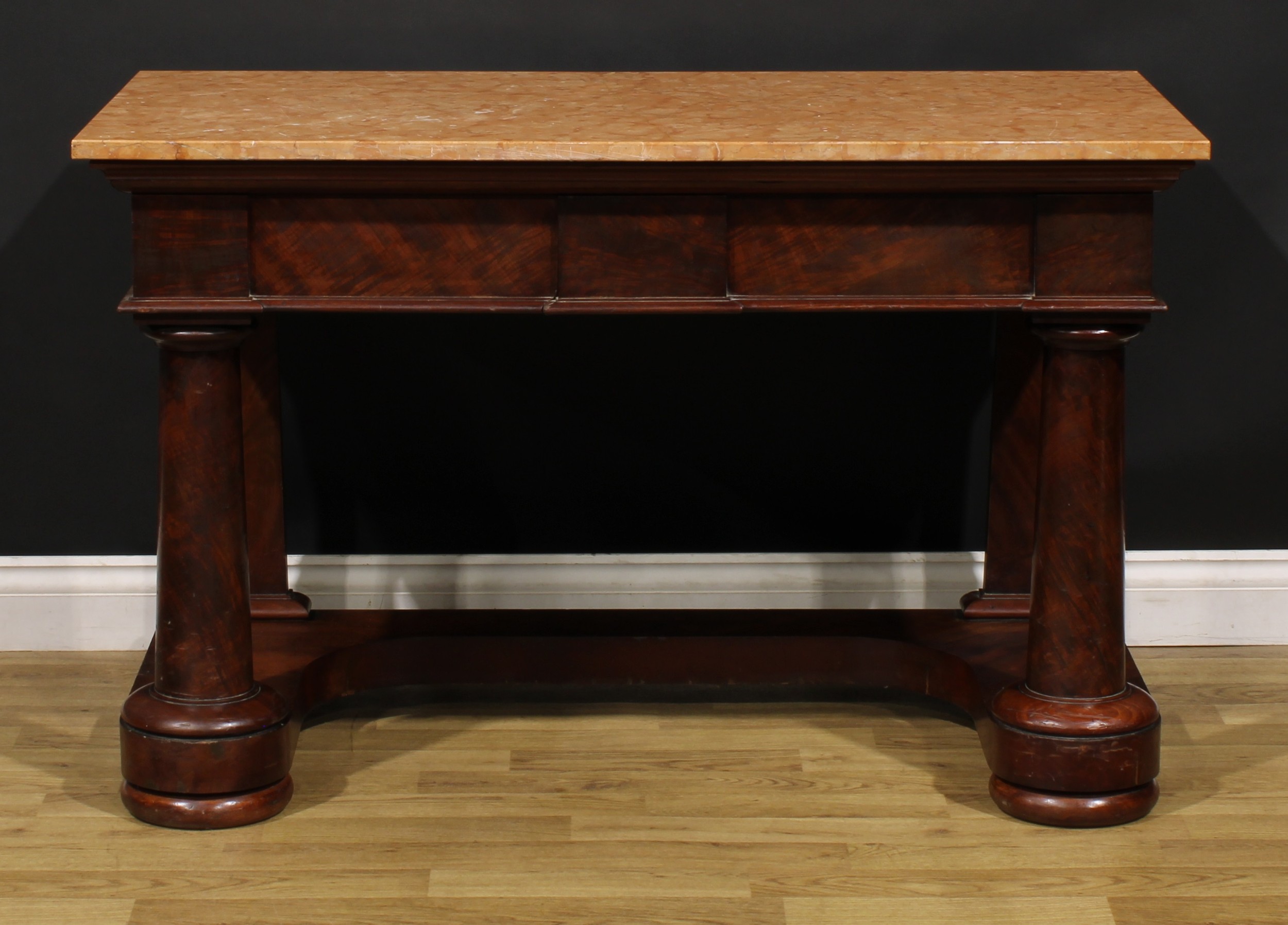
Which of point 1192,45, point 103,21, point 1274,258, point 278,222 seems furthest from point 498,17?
point 1274,258

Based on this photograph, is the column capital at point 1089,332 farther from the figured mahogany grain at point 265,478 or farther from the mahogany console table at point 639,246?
the figured mahogany grain at point 265,478

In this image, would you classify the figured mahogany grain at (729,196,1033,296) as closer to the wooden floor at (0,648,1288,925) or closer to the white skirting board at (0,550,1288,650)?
the wooden floor at (0,648,1288,925)

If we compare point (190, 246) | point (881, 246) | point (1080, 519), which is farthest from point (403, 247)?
point (1080, 519)

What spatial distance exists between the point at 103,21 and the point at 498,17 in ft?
2.06

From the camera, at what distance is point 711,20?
8.27 ft

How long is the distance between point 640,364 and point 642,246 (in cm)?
77

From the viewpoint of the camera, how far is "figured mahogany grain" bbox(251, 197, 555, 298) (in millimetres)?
1865

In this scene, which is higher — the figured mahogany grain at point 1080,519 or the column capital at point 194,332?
the column capital at point 194,332

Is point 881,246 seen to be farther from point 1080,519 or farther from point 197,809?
point 197,809

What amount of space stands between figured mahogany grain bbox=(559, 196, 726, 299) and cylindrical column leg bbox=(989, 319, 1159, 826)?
17.3 inches

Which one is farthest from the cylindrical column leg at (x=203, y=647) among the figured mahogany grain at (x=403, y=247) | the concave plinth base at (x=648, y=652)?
the concave plinth base at (x=648, y=652)

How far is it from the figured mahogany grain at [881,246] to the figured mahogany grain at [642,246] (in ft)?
0.10

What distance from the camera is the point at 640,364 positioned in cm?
264

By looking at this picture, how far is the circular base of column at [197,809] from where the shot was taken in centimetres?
205
